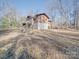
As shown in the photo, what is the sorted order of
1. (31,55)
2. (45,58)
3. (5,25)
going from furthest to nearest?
(5,25)
(31,55)
(45,58)

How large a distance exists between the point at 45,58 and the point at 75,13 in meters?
36.3

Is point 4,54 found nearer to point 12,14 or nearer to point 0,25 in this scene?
point 0,25

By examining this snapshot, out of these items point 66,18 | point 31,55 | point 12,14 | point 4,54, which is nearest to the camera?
point 31,55

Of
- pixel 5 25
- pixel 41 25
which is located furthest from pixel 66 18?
pixel 5 25

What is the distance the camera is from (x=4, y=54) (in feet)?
23.1

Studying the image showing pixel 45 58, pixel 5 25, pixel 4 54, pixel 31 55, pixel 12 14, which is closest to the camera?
pixel 45 58

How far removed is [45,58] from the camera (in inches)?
232

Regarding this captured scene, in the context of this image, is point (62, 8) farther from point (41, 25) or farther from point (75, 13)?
point (41, 25)

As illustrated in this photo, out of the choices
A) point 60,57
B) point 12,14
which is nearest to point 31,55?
point 60,57

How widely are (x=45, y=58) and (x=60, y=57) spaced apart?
25.1 inches

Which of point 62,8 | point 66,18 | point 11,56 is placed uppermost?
point 62,8

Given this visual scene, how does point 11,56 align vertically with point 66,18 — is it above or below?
below

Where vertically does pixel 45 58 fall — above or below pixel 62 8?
below

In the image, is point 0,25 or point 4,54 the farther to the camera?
point 0,25
